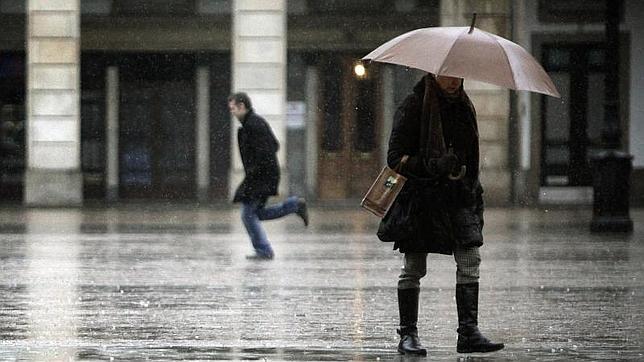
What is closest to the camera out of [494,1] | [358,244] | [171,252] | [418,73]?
[171,252]

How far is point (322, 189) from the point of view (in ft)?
100

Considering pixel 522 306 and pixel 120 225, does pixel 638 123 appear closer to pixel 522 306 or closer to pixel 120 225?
pixel 120 225

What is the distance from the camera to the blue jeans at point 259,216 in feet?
51.9

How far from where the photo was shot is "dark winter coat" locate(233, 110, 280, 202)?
16000 millimetres

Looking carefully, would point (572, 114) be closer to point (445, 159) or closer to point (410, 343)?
point (410, 343)

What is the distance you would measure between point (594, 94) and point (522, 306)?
18.2m

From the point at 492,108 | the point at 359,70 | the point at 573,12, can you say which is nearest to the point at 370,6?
the point at 359,70

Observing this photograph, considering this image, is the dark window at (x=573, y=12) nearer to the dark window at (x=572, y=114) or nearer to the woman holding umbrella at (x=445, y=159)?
the dark window at (x=572, y=114)

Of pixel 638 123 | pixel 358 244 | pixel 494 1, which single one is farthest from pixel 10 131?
pixel 358 244

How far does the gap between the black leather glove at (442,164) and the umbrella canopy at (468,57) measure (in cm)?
47

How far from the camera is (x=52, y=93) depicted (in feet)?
93.2

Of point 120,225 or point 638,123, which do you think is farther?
point 638,123

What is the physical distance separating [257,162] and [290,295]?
4008 millimetres

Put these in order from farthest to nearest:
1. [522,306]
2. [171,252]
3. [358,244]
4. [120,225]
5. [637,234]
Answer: [120,225]
[637,234]
[358,244]
[171,252]
[522,306]
